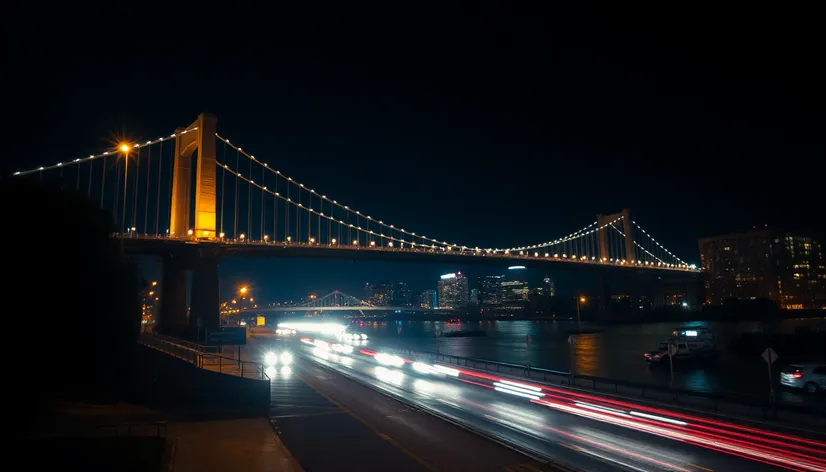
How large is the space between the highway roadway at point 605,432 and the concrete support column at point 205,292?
105 ft

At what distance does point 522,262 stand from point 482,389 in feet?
238

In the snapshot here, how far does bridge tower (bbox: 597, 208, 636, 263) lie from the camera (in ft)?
404

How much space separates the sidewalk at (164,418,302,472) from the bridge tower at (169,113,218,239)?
40.1m

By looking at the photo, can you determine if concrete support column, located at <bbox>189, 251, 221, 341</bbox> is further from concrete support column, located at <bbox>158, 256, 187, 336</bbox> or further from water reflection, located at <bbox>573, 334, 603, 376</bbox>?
water reflection, located at <bbox>573, 334, 603, 376</bbox>

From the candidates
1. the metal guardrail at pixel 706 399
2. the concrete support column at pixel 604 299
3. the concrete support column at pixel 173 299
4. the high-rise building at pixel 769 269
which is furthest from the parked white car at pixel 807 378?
the high-rise building at pixel 769 269

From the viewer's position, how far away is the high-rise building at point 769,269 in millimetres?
140875

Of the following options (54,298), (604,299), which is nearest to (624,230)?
(604,299)

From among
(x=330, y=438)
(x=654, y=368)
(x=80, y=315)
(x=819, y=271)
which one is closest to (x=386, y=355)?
(x=654, y=368)

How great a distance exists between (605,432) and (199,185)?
47860 mm

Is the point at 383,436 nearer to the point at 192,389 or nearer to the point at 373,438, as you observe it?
the point at 373,438

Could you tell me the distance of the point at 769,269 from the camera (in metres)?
143

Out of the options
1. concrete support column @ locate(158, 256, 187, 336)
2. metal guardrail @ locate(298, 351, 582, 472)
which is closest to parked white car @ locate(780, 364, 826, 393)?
metal guardrail @ locate(298, 351, 582, 472)

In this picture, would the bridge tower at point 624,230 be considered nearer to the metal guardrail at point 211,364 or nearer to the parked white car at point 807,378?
the parked white car at point 807,378

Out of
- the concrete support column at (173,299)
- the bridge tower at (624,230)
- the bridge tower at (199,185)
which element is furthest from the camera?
the bridge tower at (624,230)
